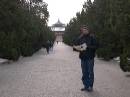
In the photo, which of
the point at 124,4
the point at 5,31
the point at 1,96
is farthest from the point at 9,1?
the point at 1,96

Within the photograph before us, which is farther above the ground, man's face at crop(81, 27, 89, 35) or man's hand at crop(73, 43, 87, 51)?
man's face at crop(81, 27, 89, 35)

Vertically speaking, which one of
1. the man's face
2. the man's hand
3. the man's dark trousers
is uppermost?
the man's face

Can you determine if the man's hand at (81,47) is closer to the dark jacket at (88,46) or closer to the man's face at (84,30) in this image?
the dark jacket at (88,46)

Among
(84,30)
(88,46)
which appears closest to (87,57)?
(88,46)

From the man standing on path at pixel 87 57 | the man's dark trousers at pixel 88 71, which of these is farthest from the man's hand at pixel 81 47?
the man's dark trousers at pixel 88 71

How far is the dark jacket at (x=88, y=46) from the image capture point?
540 inches

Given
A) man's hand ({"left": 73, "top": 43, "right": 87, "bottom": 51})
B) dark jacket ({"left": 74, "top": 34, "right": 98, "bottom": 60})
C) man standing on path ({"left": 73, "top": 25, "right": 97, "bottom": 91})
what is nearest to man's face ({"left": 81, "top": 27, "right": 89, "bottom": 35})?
man standing on path ({"left": 73, "top": 25, "right": 97, "bottom": 91})

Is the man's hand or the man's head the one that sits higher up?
the man's head

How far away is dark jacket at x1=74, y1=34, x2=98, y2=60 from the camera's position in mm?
13715

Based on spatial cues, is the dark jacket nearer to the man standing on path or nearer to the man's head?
the man standing on path

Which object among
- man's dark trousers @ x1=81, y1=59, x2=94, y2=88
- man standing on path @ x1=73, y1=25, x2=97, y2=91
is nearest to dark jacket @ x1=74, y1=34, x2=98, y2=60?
man standing on path @ x1=73, y1=25, x2=97, y2=91

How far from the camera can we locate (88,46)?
13.8m

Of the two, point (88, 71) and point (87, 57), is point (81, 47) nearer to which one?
point (87, 57)

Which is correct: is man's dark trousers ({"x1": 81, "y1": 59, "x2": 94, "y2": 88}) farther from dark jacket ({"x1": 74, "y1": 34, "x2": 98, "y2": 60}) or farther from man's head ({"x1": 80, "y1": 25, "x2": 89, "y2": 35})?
man's head ({"x1": 80, "y1": 25, "x2": 89, "y2": 35})
